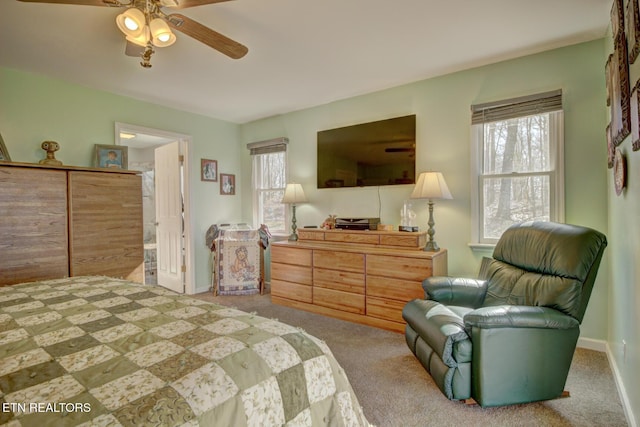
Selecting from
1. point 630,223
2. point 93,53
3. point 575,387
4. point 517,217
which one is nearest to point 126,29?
point 93,53

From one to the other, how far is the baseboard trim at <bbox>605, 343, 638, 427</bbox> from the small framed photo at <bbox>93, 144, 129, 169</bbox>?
4436 mm

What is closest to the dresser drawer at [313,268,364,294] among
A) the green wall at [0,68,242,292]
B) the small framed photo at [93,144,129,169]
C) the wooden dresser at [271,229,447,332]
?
the wooden dresser at [271,229,447,332]

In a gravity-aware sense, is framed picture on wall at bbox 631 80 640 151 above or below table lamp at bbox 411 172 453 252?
above

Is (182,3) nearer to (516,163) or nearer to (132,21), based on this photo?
(132,21)

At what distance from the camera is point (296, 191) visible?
3.89 meters

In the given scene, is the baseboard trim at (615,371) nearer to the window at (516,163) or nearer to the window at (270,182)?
the window at (516,163)

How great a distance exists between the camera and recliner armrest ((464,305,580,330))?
5.56 ft

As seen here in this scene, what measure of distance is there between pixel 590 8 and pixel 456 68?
1023 mm

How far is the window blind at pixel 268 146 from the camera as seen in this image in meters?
4.31

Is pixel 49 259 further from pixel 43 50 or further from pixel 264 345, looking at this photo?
pixel 264 345

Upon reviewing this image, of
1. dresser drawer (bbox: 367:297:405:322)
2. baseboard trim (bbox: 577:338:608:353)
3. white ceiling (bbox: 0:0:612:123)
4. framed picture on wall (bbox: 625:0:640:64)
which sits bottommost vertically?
baseboard trim (bbox: 577:338:608:353)

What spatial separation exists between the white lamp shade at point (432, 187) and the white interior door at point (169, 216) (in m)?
3.16

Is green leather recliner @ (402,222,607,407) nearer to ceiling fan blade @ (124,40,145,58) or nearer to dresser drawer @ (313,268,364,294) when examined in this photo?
dresser drawer @ (313,268,364,294)

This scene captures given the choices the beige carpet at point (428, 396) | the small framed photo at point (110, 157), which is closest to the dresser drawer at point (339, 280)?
the beige carpet at point (428, 396)
